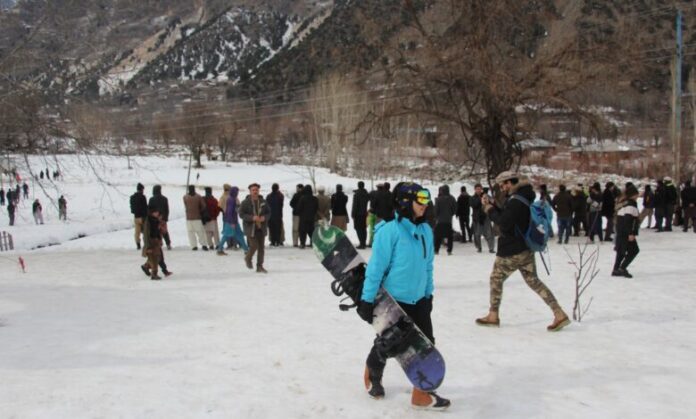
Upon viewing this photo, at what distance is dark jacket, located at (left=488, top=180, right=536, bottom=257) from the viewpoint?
6312 millimetres

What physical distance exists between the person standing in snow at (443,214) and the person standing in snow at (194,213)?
586 cm

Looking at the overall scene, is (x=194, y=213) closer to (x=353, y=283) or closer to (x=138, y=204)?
(x=138, y=204)

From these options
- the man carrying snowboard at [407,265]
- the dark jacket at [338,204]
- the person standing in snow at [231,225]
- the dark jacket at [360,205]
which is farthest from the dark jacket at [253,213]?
the man carrying snowboard at [407,265]

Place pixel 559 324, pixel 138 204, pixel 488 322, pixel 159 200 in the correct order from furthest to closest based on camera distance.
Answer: pixel 138 204 < pixel 159 200 < pixel 488 322 < pixel 559 324

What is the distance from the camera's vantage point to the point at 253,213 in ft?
36.3

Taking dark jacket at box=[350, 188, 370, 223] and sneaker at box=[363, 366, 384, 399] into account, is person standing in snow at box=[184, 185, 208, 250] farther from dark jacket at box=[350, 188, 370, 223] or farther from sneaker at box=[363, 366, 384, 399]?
sneaker at box=[363, 366, 384, 399]

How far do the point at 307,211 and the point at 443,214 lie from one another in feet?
11.6

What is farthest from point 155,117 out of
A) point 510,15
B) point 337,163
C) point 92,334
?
point 92,334

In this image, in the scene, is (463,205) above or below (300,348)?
above

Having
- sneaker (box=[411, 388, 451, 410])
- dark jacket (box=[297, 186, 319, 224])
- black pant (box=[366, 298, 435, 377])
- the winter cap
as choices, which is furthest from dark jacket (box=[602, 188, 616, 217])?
the winter cap

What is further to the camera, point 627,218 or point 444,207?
point 444,207

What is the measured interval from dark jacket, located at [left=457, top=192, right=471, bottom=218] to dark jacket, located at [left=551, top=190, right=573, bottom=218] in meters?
2.43

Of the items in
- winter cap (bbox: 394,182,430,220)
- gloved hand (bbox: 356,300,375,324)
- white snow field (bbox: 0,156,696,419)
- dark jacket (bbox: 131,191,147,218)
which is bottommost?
white snow field (bbox: 0,156,696,419)

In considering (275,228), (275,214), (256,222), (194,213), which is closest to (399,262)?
(256,222)
